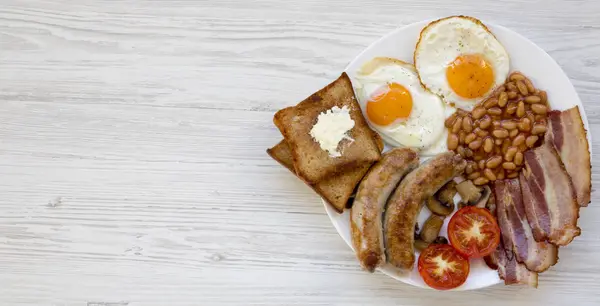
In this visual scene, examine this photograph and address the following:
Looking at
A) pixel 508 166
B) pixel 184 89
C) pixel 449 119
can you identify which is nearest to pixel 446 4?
pixel 449 119

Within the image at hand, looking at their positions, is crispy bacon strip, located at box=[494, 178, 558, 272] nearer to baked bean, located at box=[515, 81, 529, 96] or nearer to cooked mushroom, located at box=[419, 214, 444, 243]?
cooked mushroom, located at box=[419, 214, 444, 243]

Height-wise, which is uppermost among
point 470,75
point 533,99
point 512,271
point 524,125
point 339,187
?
point 470,75

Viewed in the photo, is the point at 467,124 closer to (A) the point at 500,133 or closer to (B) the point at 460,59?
(A) the point at 500,133

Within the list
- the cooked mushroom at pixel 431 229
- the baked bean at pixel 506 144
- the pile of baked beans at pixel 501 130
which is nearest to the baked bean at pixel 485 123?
the pile of baked beans at pixel 501 130

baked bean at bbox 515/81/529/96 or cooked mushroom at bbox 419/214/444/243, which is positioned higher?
baked bean at bbox 515/81/529/96

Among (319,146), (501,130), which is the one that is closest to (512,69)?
(501,130)

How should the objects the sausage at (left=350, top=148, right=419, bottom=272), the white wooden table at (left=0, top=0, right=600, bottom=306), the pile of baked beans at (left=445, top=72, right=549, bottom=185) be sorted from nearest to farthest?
the sausage at (left=350, top=148, right=419, bottom=272)
the pile of baked beans at (left=445, top=72, right=549, bottom=185)
the white wooden table at (left=0, top=0, right=600, bottom=306)

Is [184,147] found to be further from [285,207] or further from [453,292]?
[453,292]

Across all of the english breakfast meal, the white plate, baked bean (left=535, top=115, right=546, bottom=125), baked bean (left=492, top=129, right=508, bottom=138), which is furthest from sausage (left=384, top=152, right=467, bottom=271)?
baked bean (left=535, top=115, right=546, bottom=125)
